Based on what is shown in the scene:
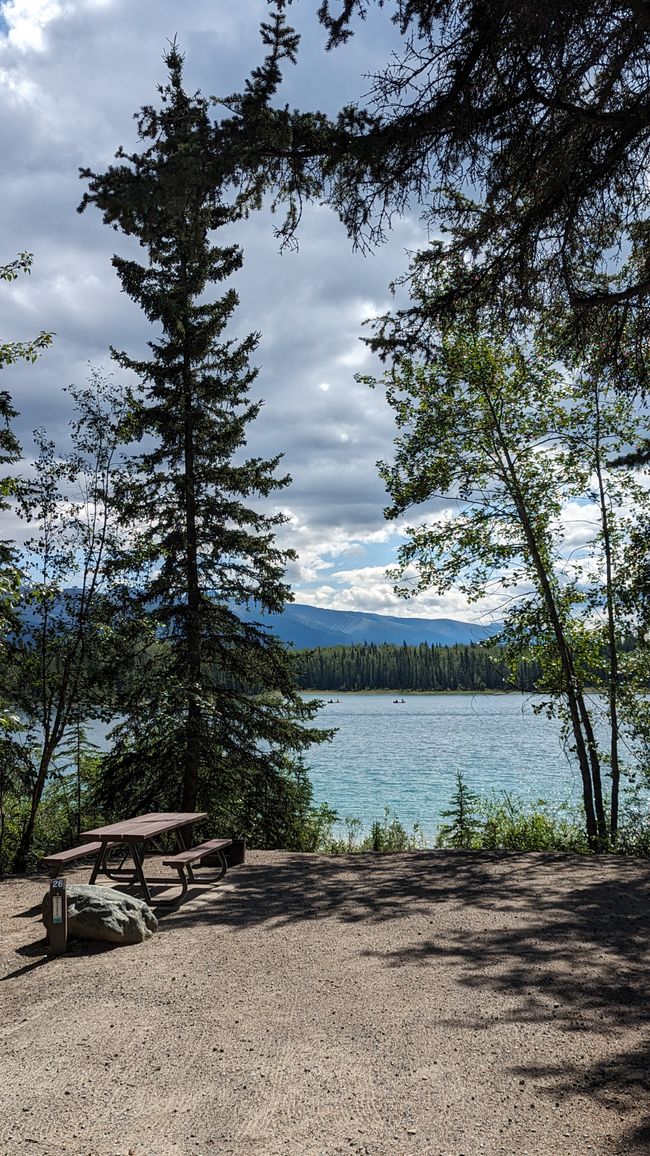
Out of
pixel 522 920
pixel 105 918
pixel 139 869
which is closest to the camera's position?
pixel 105 918

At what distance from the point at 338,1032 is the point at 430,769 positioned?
2361 cm

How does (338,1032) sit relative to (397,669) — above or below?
above

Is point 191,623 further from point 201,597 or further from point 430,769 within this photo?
point 430,769

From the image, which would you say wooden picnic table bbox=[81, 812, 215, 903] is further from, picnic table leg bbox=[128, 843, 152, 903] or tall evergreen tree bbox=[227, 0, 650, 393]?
tall evergreen tree bbox=[227, 0, 650, 393]

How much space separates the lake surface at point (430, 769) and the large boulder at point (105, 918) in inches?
267

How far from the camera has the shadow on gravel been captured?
3.69 m

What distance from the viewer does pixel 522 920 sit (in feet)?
18.7

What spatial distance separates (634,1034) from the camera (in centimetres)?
362

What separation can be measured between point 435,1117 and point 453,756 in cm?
2930

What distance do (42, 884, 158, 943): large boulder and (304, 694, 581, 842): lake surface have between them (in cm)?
678

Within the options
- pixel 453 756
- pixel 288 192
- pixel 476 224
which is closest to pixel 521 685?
pixel 476 224

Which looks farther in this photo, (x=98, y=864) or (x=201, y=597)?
(x=201, y=597)

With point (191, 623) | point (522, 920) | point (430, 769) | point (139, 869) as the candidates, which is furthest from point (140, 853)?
point (430, 769)

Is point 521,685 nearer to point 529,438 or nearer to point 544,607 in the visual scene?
point 544,607
